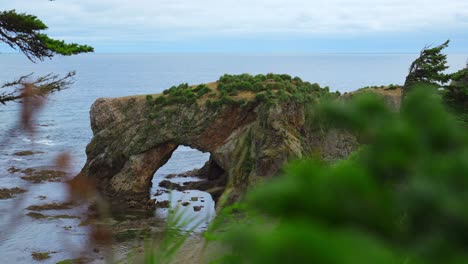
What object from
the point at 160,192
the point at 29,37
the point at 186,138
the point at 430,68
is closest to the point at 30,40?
the point at 29,37

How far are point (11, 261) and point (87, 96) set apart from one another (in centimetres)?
12946

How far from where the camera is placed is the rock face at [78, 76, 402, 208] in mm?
39625

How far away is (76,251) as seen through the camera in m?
2.85

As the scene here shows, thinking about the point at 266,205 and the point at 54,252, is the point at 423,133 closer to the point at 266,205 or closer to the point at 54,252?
the point at 266,205

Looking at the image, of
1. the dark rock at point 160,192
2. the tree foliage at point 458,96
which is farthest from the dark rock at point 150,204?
the tree foliage at point 458,96

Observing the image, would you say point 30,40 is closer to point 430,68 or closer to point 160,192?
point 430,68

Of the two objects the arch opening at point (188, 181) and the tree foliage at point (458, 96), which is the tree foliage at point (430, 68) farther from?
the arch opening at point (188, 181)

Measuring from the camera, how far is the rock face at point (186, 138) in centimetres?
3962

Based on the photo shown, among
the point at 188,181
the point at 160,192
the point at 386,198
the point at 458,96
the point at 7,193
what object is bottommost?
the point at 188,181

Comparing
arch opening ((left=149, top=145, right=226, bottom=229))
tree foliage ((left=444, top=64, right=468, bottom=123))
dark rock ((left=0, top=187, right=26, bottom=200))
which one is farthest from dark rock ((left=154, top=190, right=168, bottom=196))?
tree foliage ((left=444, top=64, right=468, bottom=123))

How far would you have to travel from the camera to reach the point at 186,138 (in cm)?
4425

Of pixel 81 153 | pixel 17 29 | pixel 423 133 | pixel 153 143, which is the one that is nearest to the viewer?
pixel 423 133

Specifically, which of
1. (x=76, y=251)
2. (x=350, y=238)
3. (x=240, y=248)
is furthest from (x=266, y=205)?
(x=76, y=251)

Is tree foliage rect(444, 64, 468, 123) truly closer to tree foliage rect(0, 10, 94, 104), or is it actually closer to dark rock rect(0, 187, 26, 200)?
tree foliage rect(0, 10, 94, 104)
